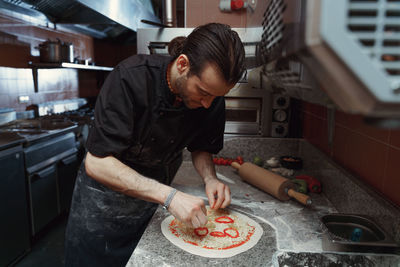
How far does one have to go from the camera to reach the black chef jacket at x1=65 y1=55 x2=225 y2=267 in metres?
1.24

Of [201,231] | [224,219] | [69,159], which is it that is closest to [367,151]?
[224,219]

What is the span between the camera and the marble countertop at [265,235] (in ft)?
3.02

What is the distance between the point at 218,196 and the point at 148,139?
43cm

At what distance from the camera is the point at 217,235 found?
114 centimetres

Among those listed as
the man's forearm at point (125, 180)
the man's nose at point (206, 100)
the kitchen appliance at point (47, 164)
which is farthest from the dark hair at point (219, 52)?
the kitchen appliance at point (47, 164)

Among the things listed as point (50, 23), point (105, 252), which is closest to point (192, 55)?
point (105, 252)

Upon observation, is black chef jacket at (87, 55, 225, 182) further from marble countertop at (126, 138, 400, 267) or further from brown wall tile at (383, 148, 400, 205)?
brown wall tile at (383, 148, 400, 205)

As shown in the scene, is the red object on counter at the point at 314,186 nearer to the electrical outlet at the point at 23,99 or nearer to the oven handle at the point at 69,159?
the oven handle at the point at 69,159

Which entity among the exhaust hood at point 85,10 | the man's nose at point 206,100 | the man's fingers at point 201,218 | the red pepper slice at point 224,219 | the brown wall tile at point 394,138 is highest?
the exhaust hood at point 85,10

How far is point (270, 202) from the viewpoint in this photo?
1.42 m

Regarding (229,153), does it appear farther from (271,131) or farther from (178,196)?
(178,196)

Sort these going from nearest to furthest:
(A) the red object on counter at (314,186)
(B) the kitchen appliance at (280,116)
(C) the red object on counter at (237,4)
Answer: (A) the red object on counter at (314,186)
(B) the kitchen appliance at (280,116)
(C) the red object on counter at (237,4)

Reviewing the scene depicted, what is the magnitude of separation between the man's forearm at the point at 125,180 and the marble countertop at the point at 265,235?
0.14 meters

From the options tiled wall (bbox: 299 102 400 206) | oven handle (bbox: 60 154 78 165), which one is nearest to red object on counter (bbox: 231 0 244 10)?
tiled wall (bbox: 299 102 400 206)
